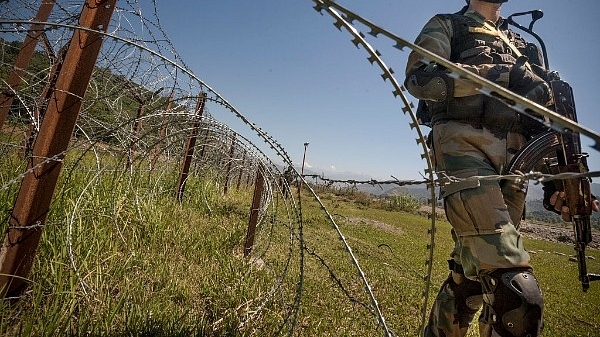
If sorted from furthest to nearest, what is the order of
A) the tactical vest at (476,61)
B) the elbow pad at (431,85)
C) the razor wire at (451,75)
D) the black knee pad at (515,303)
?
the tactical vest at (476,61), the elbow pad at (431,85), the black knee pad at (515,303), the razor wire at (451,75)

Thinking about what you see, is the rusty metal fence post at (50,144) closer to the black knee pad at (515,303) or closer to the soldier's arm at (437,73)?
the soldier's arm at (437,73)

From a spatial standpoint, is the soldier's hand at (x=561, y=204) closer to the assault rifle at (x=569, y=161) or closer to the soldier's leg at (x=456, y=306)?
the assault rifle at (x=569, y=161)

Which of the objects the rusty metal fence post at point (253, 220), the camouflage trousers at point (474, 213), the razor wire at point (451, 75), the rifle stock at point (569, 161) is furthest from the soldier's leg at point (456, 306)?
the rusty metal fence post at point (253, 220)

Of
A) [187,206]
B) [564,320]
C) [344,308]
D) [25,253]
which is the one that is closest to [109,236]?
[25,253]

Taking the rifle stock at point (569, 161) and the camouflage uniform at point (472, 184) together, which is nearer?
the camouflage uniform at point (472, 184)

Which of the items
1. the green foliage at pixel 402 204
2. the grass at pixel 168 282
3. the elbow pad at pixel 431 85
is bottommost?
the grass at pixel 168 282

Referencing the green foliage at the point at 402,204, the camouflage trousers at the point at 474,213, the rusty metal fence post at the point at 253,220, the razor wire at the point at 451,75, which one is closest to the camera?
the razor wire at the point at 451,75

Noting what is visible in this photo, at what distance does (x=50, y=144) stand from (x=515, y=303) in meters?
1.97

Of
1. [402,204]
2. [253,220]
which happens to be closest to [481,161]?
[253,220]

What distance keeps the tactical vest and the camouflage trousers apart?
0.05 metres

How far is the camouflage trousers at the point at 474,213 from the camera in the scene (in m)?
1.46

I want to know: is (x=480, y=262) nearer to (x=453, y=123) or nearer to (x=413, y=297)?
(x=453, y=123)

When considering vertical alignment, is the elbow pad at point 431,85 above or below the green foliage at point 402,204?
below

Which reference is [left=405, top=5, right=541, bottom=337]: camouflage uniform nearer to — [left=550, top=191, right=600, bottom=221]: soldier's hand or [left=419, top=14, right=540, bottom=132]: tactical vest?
[left=419, top=14, right=540, bottom=132]: tactical vest
